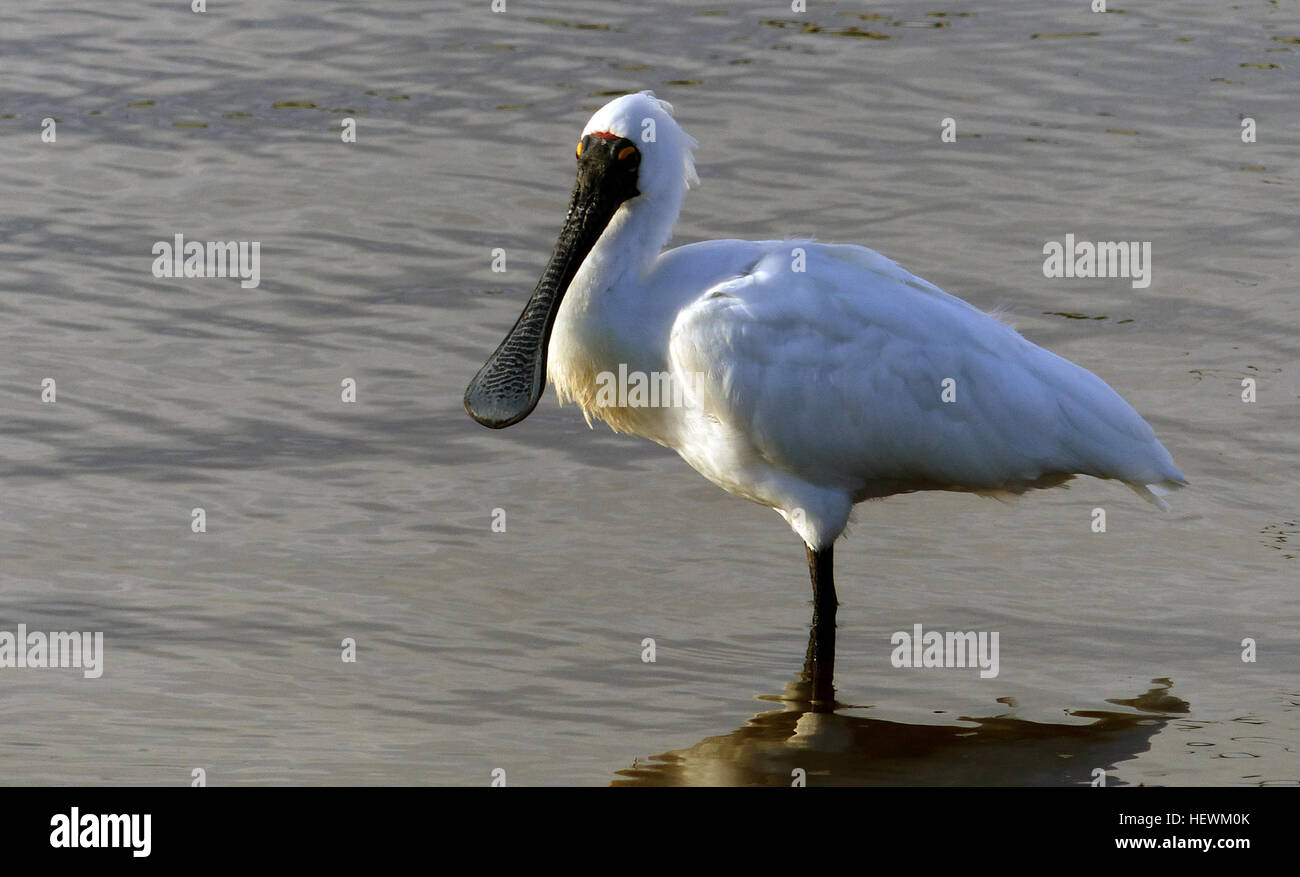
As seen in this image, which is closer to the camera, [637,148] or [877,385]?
[877,385]

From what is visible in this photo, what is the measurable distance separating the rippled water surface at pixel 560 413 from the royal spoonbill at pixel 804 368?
2.39 ft

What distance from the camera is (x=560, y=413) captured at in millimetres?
10281

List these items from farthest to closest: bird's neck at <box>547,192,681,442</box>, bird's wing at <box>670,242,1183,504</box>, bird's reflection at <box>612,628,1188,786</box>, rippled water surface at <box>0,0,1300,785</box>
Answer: bird's neck at <box>547,192,681,442</box>
bird's wing at <box>670,242,1183,504</box>
rippled water surface at <box>0,0,1300,785</box>
bird's reflection at <box>612,628,1188,786</box>

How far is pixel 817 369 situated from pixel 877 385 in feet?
0.85

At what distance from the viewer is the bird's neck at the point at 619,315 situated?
7684 mm

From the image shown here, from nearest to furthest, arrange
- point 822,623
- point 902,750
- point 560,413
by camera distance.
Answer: point 902,750 → point 822,623 → point 560,413

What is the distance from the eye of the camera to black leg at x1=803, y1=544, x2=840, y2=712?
306 inches

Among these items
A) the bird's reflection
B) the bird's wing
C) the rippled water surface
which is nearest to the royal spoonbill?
the bird's wing

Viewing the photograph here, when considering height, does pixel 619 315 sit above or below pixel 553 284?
below

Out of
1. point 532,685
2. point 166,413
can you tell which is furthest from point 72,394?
point 532,685

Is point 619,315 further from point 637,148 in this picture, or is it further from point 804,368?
point 804,368

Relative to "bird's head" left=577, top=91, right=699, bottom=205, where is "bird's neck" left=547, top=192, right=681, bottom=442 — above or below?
below

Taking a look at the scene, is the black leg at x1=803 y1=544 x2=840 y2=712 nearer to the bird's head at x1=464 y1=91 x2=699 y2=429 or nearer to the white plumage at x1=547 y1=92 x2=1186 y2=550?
the white plumage at x1=547 y1=92 x2=1186 y2=550

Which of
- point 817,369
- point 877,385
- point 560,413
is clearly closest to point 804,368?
point 817,369
